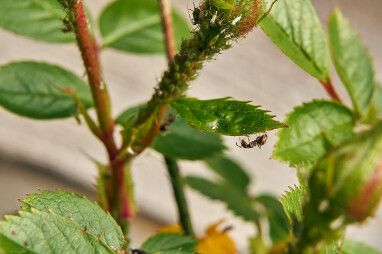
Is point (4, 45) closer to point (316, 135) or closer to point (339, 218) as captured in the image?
point (316, 135)

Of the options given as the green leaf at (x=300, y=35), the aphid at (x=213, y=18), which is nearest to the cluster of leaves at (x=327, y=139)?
the green leaf at (x=300, y=35)

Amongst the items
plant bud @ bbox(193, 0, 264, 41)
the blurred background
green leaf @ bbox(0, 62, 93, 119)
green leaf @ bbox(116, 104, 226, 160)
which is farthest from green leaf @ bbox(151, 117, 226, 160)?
the blurred background

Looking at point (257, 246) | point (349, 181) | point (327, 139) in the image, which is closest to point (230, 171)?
point (257, 246)

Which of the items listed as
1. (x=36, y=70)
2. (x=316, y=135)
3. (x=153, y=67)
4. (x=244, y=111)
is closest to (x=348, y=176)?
(x=244, y=111)

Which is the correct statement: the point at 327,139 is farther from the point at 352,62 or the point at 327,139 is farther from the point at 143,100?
the point at 143,100

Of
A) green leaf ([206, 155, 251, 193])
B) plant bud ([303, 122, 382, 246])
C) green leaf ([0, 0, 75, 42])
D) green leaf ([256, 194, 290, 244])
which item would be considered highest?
green leaf ([0, 0, 75, 42])

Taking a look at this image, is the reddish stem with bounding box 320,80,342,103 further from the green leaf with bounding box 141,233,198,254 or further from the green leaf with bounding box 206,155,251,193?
the green leaf with bounding box 206,155,251,193
